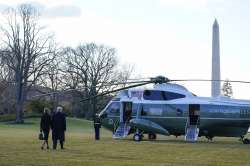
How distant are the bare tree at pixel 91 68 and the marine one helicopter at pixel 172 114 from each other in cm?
5579

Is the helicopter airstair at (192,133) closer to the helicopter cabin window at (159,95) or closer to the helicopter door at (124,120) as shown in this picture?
the helicopter cabin window at (159,95)

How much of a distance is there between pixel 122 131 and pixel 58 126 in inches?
413

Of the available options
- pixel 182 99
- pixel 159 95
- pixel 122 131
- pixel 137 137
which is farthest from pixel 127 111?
pixel 182 99

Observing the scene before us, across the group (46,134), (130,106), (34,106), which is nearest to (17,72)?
(34,106)

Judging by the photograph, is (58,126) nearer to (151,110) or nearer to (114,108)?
(151,110)

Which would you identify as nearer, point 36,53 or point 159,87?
point 159,87

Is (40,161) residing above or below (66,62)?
below

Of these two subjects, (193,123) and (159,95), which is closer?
(193,123)

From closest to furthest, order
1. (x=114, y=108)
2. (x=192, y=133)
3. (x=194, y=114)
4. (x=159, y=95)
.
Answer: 1. (x=192, y=133)
2. (x=194, y=114)
3. (x=159, y=95)
4. (x=114, y=108)

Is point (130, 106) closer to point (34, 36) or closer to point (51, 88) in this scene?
point (34, 36)

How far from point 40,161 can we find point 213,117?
16238 millimetres

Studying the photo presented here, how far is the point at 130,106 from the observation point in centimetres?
3297

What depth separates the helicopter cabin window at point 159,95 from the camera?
31594mm

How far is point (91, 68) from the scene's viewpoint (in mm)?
94312
